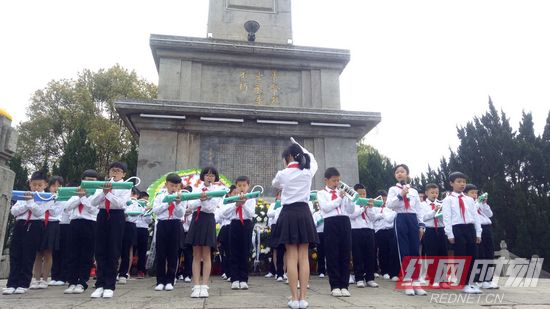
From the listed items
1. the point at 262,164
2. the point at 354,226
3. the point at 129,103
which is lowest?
the point at 354,226

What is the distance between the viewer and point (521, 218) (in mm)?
17359

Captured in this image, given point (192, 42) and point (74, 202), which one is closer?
point (74, 202)

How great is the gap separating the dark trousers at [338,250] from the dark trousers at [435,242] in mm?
3038

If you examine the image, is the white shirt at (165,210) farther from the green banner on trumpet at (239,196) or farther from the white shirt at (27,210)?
the white shirt at (27,210)

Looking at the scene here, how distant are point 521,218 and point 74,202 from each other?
17889mm

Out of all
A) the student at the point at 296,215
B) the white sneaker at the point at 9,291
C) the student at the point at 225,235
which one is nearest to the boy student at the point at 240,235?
the student at the point at 225,235

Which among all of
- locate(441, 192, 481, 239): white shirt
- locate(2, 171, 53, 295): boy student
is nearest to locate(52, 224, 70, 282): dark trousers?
locate(2, 171, 53, 295): boy student

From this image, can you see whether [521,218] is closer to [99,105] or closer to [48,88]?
A: [99,105]

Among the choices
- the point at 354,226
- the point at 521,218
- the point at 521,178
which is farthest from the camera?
the point at 521,178

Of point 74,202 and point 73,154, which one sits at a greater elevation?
point 73,154

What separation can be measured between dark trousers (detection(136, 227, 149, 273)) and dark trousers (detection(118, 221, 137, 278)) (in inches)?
25.7

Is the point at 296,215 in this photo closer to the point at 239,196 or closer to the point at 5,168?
the point at 239,196

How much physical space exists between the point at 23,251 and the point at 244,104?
26.4 ft

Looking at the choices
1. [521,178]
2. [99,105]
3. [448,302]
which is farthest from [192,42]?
[99,105]
